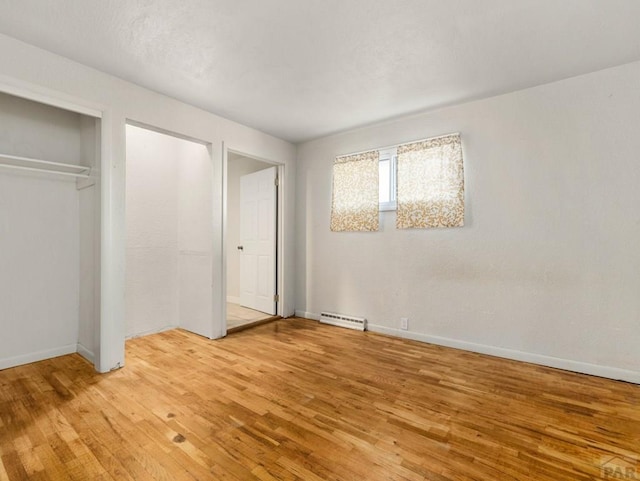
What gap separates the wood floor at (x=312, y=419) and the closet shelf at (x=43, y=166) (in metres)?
1.75

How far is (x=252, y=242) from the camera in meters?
4.87

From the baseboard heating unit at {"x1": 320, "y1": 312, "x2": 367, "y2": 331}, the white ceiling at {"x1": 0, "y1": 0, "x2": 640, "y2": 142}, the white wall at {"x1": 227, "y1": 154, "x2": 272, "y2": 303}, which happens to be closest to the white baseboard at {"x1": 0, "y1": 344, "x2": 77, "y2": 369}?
the white wall at {"x1": 227, "y1": 154, "x2": 272, "y2": 303}

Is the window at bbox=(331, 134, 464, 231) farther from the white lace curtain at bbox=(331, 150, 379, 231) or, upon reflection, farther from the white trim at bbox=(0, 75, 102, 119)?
the white trim at bbox=(0, 75, 102, 119)

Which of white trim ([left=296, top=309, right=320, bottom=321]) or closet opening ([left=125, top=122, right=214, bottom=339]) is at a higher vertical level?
closet opening ([left=125, top=122, right=214, bottom=339])

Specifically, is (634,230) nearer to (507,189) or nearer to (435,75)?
(507,189)

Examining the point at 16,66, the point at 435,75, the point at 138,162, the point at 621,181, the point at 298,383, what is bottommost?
the point at 298,383

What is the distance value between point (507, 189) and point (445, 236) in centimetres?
74

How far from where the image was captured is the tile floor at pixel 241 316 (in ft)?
13.6

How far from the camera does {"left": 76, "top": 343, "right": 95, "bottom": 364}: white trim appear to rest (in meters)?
2.77

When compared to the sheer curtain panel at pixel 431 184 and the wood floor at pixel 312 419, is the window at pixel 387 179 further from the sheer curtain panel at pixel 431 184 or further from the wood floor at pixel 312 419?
the wood floor at pixel 312 419

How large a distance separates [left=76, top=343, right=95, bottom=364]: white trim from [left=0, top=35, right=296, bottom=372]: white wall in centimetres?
23

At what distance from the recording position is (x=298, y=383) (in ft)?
7.81

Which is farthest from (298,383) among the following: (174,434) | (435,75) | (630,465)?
(435,75)

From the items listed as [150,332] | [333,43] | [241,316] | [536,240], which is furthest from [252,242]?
[536,240]
